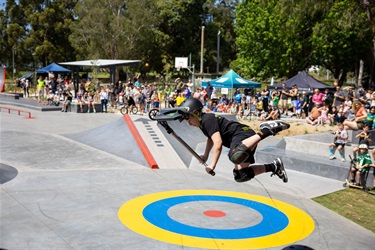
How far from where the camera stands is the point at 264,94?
24.2 meters

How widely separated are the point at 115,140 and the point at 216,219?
8619 millimetres

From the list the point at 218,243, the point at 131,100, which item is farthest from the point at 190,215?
the point at 131,100

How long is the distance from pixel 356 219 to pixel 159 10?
56.4 m

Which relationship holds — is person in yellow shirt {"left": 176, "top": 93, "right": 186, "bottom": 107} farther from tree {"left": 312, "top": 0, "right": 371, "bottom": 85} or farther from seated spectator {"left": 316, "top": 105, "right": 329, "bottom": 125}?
tree {"left": 312, "top": 0, "right": 371, "bottom": 85}

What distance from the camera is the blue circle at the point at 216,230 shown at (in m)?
8.09

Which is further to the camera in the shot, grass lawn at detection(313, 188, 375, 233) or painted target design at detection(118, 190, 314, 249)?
grass lawn at detection(313, 188, 375, 233)

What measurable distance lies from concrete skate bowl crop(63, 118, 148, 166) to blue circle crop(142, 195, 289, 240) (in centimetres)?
417

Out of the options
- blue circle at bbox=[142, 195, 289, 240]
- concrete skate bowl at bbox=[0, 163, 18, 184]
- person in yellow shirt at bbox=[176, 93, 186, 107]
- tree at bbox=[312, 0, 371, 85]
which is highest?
tree at bbox=[312, 0, 371, 85]

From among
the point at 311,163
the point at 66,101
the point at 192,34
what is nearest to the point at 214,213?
the point at 311,163

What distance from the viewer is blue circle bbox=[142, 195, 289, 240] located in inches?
319

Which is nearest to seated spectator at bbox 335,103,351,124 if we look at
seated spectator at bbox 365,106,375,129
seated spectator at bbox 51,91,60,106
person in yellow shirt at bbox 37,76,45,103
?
seated spectator at bbox 365,106,375,129

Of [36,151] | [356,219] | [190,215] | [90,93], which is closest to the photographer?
[190,215]

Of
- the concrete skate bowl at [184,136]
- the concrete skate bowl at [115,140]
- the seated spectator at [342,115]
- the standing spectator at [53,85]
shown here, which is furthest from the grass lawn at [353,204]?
the standing spectator at [53,85]

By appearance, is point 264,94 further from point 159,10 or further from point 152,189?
point 159,10
